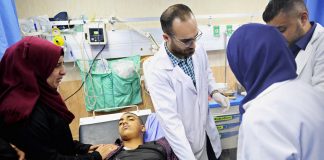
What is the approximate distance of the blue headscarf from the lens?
0.84 m

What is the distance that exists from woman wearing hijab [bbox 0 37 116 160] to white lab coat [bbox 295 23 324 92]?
4.13ft

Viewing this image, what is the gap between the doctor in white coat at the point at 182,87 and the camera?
136 cm

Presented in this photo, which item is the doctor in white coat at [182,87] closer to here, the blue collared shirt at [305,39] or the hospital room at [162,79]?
the hospital room at [162,79]

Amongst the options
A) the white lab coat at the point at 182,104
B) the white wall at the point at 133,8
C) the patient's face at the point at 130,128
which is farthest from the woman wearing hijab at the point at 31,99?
the white wall at the point at 133,8

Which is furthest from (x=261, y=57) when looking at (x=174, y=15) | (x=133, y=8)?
(x=133, y=8)

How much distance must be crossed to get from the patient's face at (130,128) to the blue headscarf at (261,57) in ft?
3.83

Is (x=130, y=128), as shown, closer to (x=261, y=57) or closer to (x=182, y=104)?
(x=182, y=104)

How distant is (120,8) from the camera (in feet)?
9.07

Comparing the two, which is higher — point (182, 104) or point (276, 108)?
point (276, 108)

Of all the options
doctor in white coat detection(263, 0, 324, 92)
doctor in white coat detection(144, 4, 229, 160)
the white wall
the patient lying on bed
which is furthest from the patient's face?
doctor in white coat detection(263, 0, 324, 92)

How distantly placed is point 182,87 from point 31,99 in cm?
81

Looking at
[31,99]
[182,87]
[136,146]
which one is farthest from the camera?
[136,146]

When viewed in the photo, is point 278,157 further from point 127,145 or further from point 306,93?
point 127,145

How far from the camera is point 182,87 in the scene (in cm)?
147
